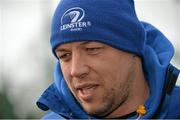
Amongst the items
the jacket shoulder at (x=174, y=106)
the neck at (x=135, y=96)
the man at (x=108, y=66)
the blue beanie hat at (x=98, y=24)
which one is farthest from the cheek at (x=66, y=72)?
the jacket shoulder at (x=174, y=106)

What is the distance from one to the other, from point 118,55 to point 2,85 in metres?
5.18

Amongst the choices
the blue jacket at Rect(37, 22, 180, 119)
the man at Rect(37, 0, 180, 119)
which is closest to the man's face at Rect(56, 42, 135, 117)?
the man at Rect(37, 0, 180, 119)

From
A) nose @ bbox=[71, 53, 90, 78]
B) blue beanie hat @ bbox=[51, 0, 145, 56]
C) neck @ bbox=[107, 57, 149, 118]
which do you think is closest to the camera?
nose @ bbox=[71, 53, 90, 78]

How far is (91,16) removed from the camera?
3396 millimetres

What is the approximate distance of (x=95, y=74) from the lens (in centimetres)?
331

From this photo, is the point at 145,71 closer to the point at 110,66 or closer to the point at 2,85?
the point at 110,66

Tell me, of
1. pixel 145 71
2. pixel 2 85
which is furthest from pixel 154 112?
pixel 2 85

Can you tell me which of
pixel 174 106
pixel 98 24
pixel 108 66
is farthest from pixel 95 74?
pixel 174 106

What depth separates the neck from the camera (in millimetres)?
3484

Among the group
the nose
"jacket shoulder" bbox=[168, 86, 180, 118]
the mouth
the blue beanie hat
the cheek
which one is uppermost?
the blue beanie hat

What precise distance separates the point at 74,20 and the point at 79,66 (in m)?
0.25

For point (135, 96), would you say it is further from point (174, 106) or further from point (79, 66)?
point (79, 66)

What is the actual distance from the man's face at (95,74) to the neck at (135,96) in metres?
0.05

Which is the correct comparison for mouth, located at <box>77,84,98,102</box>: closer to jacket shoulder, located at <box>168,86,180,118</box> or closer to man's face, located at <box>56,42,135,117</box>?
man's face, located at <box>56,42,135,117</box>
